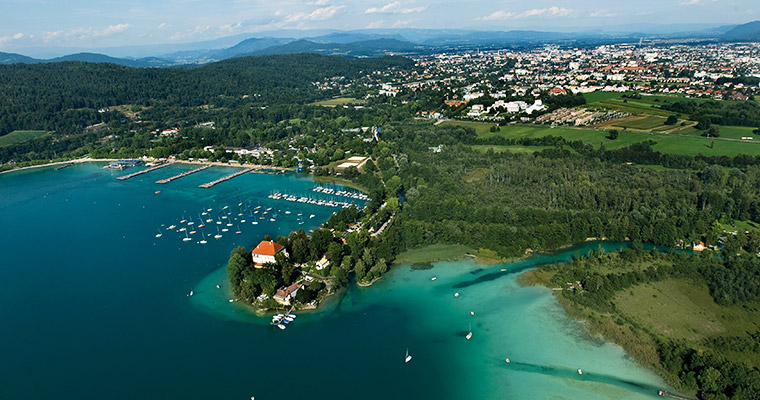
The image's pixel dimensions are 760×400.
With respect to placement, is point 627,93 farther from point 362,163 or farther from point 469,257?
point 469,257

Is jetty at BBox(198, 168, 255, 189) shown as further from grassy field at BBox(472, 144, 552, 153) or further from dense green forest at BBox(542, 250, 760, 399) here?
dense green forest at BBox(542, 250, 760, 399)

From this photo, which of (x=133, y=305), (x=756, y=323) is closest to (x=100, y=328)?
(x=133, y=305)

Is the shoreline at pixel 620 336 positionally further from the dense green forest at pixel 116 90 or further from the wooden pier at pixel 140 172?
the dense green forest at pixel 116 90

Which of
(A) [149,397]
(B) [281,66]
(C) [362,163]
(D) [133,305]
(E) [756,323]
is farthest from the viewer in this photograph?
(B) [281,66]

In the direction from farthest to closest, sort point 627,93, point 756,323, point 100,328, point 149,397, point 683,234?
point 627,93
point 683,234
point 100,328
point 756,323
point 149,397

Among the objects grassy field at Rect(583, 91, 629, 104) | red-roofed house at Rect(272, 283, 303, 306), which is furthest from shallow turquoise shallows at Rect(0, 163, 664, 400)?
grassy field at Rect(583, 91, 629, 104)

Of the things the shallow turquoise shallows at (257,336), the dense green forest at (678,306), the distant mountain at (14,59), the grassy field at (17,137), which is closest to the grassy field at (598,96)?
the shallow turquoise shallows at (257,336)
